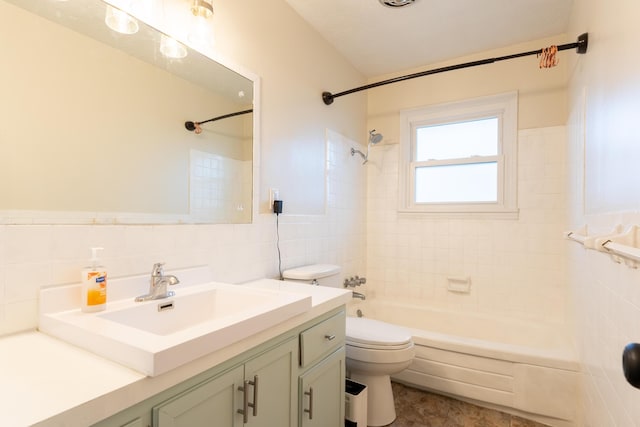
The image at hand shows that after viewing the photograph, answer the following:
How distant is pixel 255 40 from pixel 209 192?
2.99 ft

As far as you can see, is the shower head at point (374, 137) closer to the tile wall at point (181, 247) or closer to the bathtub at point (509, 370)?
the tile wall at point (181, 247)

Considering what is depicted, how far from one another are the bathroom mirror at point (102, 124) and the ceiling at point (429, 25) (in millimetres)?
1034

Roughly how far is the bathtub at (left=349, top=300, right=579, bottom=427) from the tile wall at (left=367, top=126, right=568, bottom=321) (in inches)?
8.7

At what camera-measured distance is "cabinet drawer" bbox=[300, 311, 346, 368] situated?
48.6 inches

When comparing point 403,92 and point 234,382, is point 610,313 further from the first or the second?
point 403,92

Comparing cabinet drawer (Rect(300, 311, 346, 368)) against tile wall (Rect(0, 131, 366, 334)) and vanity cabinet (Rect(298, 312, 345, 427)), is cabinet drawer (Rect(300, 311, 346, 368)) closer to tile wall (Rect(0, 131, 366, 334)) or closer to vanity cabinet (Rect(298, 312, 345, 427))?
vanity cabinet (Rect(298, 312, 345, 427))

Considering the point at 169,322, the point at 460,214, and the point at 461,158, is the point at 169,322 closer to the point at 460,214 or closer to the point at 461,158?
the point at 460,214

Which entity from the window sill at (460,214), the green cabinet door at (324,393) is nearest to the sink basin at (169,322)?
the green cabinet door at (324,393)

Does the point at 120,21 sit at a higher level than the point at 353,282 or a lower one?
higher

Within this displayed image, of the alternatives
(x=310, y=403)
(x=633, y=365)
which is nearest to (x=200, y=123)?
(x=310, y=403)

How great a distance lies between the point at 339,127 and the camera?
2.64 meters

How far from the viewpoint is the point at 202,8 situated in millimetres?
1409

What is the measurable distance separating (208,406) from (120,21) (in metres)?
1.32

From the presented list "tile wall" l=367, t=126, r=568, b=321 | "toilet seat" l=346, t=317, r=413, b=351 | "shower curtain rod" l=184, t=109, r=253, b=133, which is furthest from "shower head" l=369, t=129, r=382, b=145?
"toilet seat" l=346, t=317, r=413, b=351
